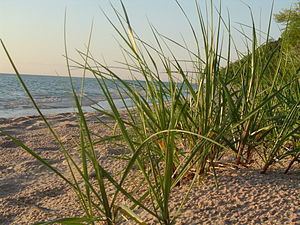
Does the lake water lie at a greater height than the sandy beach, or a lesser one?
lesser

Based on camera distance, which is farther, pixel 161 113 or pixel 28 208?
pixel 28 208

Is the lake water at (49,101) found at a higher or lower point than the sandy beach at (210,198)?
lower

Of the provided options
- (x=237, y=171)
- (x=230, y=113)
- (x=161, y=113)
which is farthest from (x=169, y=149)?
(x=237, y=171)

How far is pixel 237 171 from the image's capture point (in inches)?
51.2

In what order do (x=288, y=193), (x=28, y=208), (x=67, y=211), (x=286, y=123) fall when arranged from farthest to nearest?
1. (x=28, y=208)
2. (x=67, y=211)
3. (x=286, y=123)
4. (x=288, y=193)

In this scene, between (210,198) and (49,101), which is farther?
(49,101)

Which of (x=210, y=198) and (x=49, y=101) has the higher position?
(x=210, y=198)

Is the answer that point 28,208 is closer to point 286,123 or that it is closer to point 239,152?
point 239,152

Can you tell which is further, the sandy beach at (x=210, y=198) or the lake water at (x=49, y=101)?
the lake water at (x=49, y=101)

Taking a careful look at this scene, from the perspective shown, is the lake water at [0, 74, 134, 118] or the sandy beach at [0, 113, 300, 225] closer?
the sandy beach at [0, 113, 300, 225]

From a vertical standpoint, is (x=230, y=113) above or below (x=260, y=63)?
below

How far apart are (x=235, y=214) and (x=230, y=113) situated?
325 mm

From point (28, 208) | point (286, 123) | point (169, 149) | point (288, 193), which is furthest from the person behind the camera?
point (28, 208)

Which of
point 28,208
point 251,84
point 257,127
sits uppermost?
point 251,84
